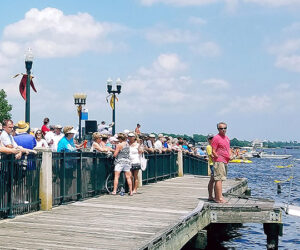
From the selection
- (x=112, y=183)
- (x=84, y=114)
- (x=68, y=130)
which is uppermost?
(x=84, y=114)

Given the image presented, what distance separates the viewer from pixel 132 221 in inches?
398

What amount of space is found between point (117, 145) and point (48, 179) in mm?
3450

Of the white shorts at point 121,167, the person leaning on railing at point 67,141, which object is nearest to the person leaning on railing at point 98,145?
the white shorts at point 121,167

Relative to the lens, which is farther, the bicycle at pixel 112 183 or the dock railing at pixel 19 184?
the bicycle at pixel 112 183

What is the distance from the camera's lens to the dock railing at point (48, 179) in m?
9.84

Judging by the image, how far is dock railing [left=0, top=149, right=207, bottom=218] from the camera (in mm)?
9844

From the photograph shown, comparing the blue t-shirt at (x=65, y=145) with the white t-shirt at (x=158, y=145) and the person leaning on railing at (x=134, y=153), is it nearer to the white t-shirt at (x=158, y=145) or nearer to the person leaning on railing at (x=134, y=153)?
the person leaning on railing at (x=134, y=153)

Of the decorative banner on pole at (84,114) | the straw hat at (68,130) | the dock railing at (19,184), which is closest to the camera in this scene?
the dock railing at (19,184)

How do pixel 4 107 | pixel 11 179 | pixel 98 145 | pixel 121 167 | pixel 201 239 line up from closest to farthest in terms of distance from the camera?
pixel 11 179
pixel 201 239
pixel 98 145
pixel 121 167
pixel 4 107

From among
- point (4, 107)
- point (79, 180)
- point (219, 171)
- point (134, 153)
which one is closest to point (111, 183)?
point (134, 153)

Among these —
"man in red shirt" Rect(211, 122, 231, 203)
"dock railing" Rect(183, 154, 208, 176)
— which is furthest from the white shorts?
"dock railing" Rect(183, 154, 208, 176)

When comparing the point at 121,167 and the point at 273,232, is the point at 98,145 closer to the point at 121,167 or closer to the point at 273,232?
the point at 121,167

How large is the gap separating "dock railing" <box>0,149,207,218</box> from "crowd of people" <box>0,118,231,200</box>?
0.27 meters

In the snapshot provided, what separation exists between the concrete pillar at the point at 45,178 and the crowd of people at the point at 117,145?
319mm
